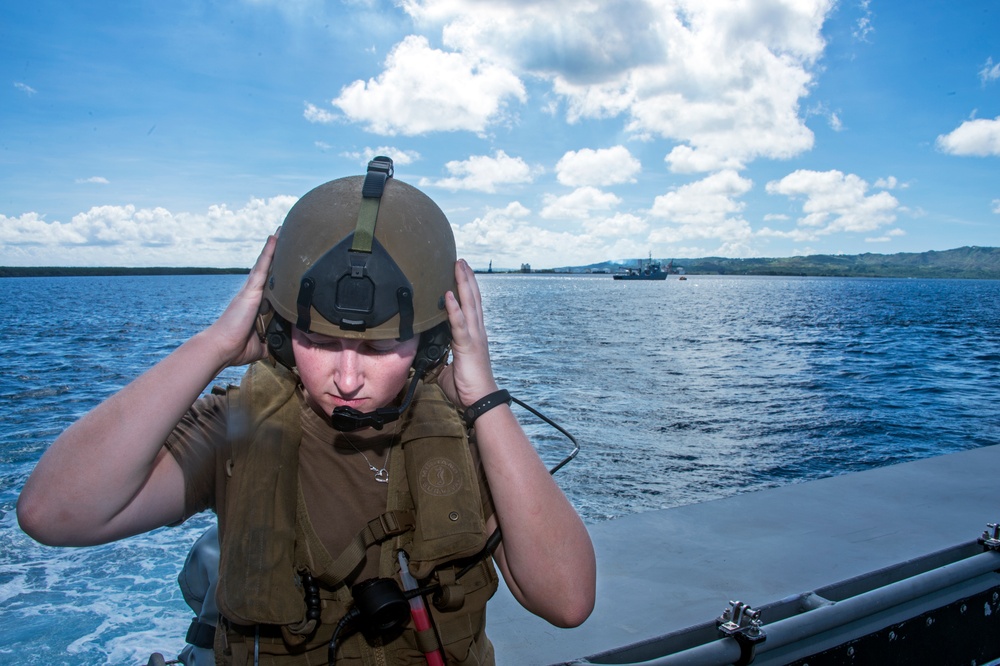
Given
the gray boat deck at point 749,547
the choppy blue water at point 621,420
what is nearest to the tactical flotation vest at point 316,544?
the gray boat deck at point 749,547

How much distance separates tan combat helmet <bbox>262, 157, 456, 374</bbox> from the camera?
5.09ft

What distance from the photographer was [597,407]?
13.4 metres

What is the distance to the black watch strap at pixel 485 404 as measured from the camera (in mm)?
1660

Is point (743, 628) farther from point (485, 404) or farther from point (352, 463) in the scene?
point (352, 463)

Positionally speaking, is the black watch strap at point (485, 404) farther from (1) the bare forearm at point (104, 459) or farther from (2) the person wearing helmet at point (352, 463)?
(1) the bare forearm at point (104, 459)

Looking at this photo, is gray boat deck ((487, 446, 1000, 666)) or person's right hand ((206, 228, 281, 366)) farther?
gray boat deck ((487, 446, 1000, 666))

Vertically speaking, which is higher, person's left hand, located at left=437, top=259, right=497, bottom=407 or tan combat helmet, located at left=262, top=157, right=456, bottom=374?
tan combat helmet, located at left=262, top=157, right=456, bottom=374

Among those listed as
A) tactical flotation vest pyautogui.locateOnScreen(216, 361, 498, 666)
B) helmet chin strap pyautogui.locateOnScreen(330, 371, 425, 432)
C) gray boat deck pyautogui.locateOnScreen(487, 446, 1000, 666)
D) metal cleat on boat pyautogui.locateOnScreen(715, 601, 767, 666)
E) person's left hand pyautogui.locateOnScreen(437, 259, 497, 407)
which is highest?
person's left hand pyautogui.locateOnScreen(437, 259, 497, 407)

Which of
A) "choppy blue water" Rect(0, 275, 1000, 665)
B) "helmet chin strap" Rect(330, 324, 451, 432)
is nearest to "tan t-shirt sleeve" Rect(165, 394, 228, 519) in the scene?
"helmet chin strap" Rect(330, 324, 451, 432)

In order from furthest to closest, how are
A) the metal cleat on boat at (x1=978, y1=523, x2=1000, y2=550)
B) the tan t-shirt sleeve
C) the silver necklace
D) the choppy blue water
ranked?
the choppy blue water → the metal cleat on boat at (x1=978, y1=523, x2=1000, y2=550) → the silver necklace → the tan t-shirt sleeve

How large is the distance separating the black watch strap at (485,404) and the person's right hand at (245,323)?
525mm

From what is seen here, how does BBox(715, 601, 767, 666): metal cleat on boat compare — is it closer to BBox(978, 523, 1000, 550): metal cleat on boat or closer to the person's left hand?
the person's left hand

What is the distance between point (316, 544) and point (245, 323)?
0.53 m

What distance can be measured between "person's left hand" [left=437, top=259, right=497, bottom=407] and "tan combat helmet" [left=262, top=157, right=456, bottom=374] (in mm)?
45
